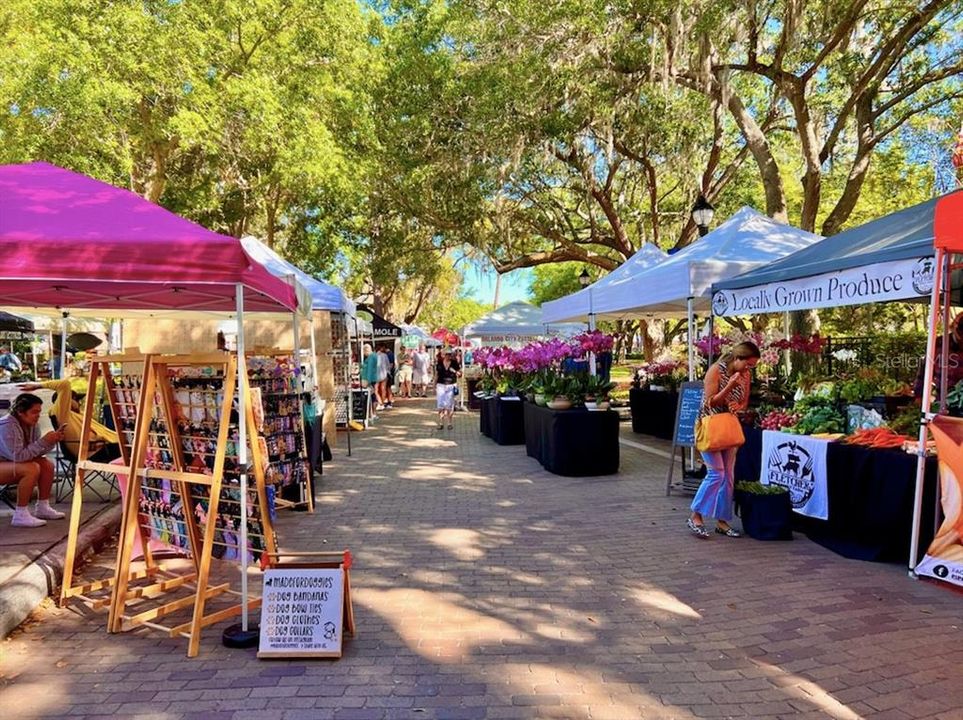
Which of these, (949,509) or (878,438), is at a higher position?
(878,438)

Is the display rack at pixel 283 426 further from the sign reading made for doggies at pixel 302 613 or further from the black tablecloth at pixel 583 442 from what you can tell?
the black tablecloth at pixel 583 442

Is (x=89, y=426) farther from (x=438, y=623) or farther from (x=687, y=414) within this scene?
(x=687, y=414)

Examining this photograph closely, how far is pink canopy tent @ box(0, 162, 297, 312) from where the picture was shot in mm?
3428

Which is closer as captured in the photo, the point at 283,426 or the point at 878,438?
the point at 878,438

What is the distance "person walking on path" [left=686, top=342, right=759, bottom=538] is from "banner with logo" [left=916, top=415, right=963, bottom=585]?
1.47m

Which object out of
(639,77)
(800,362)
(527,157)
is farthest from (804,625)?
(527,157)

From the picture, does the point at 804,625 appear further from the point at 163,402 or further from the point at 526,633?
the point at 163,402

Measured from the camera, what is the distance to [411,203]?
63.9ft

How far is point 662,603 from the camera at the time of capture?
4500 mm

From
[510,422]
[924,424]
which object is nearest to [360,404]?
[510,422]

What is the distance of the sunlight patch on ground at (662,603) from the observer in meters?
4.32

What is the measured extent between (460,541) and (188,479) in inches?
105

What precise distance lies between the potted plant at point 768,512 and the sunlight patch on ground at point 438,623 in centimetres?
287

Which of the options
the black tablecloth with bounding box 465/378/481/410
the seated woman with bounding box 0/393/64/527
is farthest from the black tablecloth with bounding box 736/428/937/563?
the black tablecloth with bounding box 465/378/481/410
